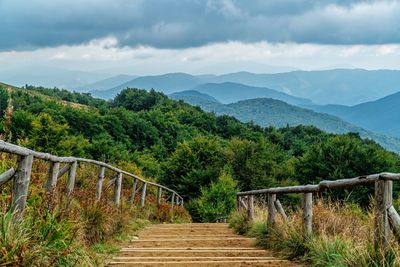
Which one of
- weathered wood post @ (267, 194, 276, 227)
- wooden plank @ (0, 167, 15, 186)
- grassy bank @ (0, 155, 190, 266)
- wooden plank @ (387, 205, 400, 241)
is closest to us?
grassy bank @ (0, 155, 190, 266)

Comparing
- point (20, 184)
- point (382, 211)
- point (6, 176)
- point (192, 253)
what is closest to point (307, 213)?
point (192, 253)

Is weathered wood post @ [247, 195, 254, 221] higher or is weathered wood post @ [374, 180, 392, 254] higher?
weathered wood post @ [374, 180, 392, 254]

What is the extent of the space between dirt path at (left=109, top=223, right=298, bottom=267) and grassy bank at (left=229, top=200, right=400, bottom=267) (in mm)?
237

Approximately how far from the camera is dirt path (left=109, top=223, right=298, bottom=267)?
6438 mm

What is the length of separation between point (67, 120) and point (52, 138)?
25895 mm

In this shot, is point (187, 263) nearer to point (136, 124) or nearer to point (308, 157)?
point (308, 157)

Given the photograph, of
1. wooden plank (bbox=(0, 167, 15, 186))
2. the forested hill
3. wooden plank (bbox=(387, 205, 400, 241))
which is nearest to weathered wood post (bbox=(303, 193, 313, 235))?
wooden plank (bbox=(387, 205, 400, 241))

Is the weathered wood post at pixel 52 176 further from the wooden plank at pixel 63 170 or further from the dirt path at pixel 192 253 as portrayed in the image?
the dirt path at pixel 192 253

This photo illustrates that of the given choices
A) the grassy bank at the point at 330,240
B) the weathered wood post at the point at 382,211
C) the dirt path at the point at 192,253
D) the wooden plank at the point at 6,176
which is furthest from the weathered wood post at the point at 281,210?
the wooden plank at the point at 6,176

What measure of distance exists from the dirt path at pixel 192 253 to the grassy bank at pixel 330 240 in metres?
0.24

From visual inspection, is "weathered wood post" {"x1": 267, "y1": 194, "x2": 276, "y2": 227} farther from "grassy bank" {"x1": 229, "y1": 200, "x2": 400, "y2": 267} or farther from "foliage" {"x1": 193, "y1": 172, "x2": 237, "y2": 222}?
"foliage" {"x1": 193, "y1": 172, "x2": 237, "y2": 222}

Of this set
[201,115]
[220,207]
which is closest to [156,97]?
[201,115]

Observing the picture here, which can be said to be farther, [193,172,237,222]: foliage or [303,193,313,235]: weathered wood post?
[193,172,237,222]: foliage

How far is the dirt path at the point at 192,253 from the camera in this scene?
21.1ft
